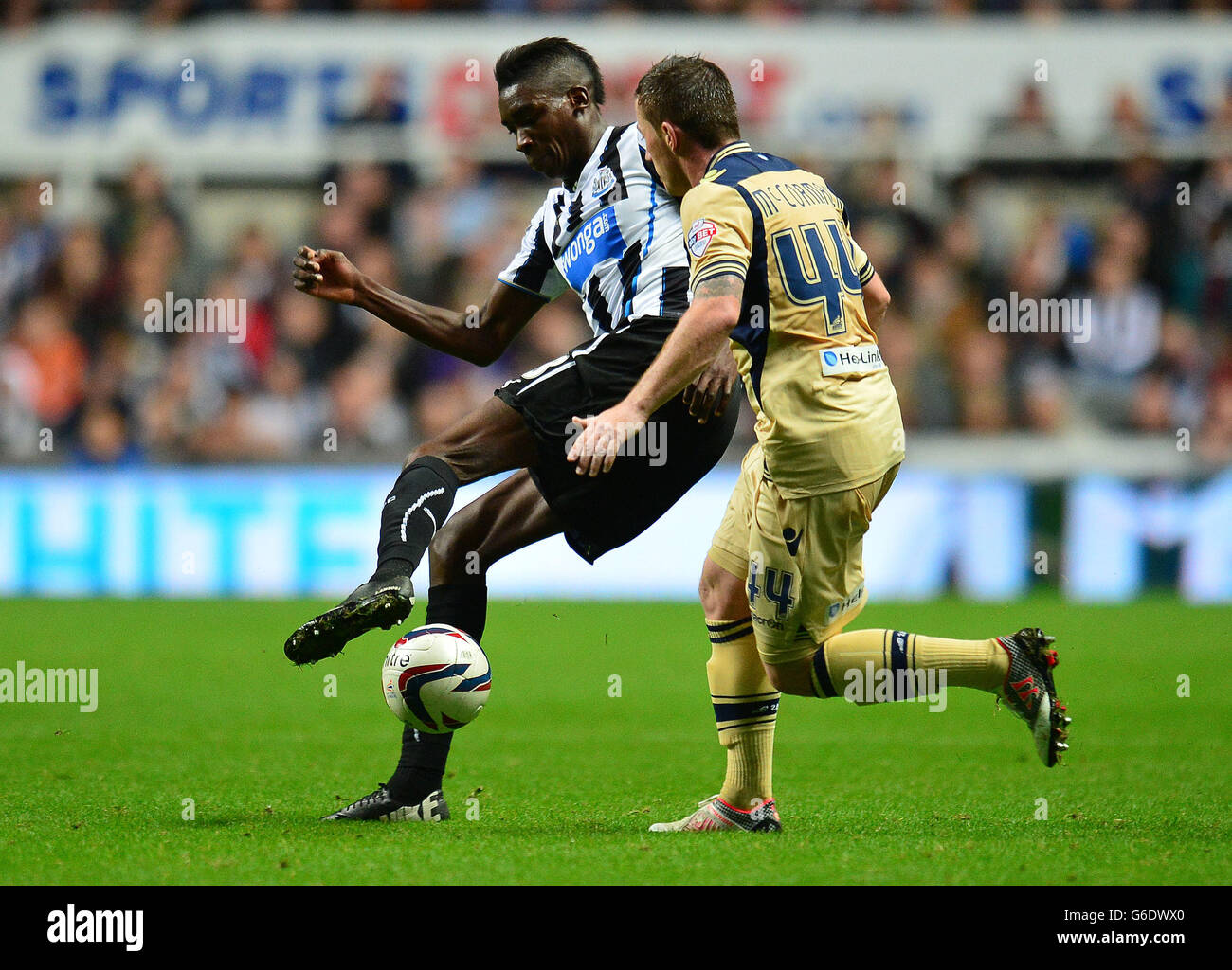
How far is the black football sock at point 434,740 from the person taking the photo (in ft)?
16.5

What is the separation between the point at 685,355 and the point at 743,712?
4.42 ft

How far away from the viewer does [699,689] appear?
8.59 m

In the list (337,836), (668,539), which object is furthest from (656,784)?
(668,539)

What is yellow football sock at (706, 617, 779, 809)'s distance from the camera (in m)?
4.93

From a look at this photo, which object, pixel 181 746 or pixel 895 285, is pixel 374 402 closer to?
pixel 895 285

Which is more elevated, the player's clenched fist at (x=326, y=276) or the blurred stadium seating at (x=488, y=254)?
the blurred stadium seating at (x=488, y=254)

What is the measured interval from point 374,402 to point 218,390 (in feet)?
4.30

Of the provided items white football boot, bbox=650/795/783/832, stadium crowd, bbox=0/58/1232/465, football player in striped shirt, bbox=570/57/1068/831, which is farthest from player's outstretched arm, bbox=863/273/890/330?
stadium crowd, bbox=0/58/1232/465


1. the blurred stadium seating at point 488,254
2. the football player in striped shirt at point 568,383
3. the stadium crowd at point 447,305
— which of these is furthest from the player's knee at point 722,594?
the stadium crowd at point 447,305

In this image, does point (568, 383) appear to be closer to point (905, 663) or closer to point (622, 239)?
point (622, 239)

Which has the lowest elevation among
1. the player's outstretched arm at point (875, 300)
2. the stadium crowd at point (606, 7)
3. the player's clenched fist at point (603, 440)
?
the player's clenched fist at point (603, 440)

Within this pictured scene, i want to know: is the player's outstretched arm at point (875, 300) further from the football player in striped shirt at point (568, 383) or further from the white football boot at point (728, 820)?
the white football boot at point (728, 820)

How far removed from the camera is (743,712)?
4969 mm

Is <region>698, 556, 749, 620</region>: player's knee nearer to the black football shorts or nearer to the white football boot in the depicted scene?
the black football shorts
